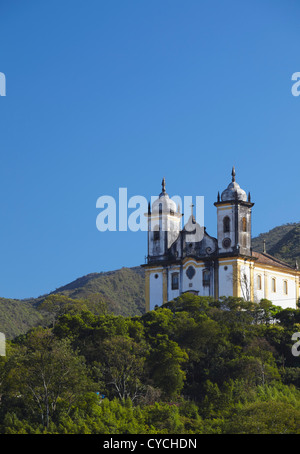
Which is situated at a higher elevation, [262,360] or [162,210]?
[162,210]

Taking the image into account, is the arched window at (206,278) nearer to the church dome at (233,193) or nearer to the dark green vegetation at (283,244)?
the church dome at (233,193)

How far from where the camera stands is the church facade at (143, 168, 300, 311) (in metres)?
68.1

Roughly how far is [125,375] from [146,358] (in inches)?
79.4

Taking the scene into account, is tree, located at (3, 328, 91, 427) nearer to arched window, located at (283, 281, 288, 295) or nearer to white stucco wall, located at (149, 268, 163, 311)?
white stucco wall, located at (149, 268, 163, 311)

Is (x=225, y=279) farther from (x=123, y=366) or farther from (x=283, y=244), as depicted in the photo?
(x=283, y=244)

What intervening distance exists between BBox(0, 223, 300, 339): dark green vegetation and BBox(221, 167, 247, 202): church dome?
1876 cm

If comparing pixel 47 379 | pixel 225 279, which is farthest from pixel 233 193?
pixel 47 379

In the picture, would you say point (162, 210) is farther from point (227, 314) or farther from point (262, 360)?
point (262, 360)

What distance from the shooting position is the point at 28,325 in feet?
308

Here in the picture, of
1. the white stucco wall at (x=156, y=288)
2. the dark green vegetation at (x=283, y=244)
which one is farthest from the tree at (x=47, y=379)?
the dark green vegetation at (x=283, y=244)

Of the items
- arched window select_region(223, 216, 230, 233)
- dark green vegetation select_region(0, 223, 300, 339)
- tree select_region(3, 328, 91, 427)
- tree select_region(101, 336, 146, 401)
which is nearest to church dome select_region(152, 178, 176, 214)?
arched window select_region(223, 216, 230, 233)

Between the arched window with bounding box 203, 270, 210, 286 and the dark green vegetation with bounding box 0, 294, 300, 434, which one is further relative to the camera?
the arched window with bounding box 203, 270, 210, 286

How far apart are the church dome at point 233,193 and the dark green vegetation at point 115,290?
61.6 ft

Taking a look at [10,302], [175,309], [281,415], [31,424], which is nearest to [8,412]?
[31,424]
